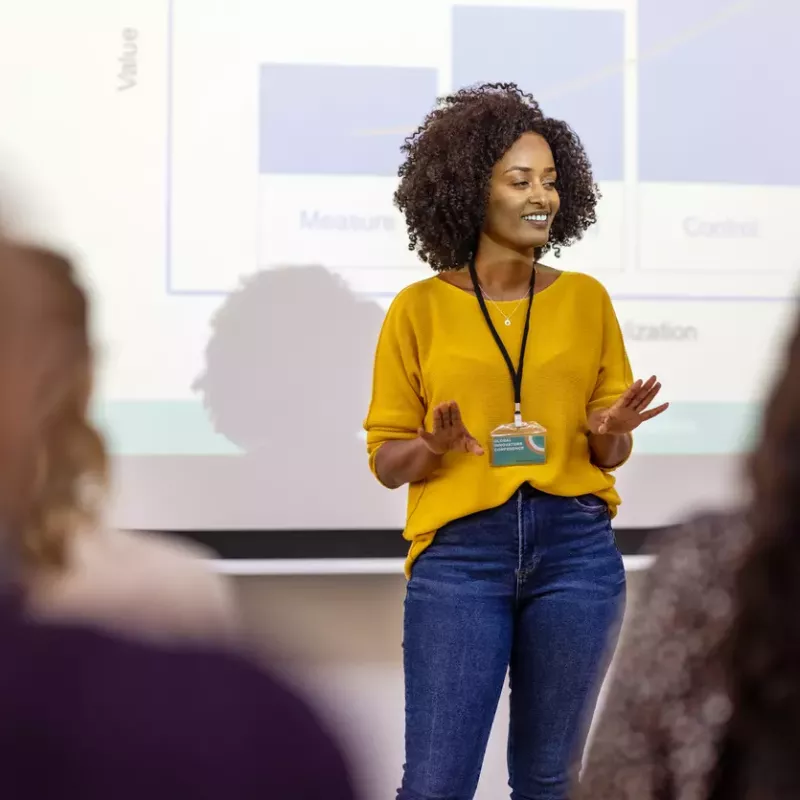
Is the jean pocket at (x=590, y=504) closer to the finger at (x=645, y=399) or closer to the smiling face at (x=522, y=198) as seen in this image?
the finger at (x=645, y=399)

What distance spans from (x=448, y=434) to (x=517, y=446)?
6.0 inches

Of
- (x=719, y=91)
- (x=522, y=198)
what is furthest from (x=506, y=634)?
(x=719, y=91)

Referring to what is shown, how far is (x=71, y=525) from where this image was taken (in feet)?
1.65

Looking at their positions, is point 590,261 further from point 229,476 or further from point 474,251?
point 229,476

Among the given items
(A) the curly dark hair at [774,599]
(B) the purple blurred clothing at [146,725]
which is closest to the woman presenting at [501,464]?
(A) the curly dark hair at [774,599]

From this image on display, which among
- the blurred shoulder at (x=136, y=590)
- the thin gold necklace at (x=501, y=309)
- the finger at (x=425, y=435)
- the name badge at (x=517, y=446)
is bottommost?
the name badge at (x=517, y=446)

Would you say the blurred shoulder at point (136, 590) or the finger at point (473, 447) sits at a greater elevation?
the blurred shoulder at point (136, 590)

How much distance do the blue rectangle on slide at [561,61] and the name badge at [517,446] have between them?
122 centimetres

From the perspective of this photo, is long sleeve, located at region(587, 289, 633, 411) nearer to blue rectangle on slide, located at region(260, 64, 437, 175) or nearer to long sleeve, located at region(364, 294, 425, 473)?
long sleeve, located at region(364, 294, 425, 473)

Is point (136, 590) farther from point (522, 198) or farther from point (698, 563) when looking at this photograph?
point (522, 198)

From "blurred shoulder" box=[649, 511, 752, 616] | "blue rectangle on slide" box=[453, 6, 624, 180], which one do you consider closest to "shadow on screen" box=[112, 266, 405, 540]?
"blue rectangle on slide" box=[453, 6, 624, 180]

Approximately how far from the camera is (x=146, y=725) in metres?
0.39

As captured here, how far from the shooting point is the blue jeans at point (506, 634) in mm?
1658

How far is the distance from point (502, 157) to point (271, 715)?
1568 mm
